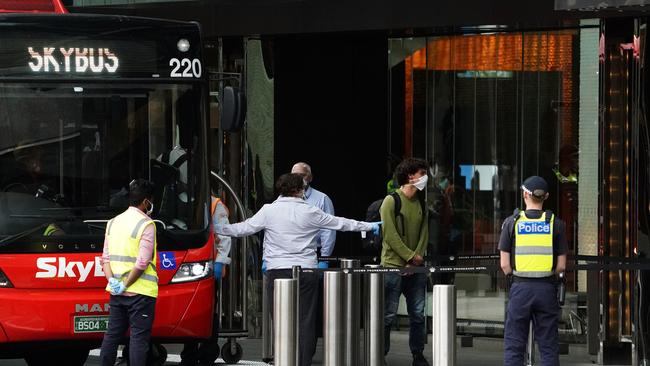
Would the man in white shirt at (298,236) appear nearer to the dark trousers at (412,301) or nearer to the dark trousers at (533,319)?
the dark trousers at (412,301)

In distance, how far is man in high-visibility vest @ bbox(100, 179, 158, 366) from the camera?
11742 millimetres

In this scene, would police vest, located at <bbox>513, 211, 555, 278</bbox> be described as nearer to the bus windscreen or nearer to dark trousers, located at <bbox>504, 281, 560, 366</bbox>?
dark trousers, located at <bbox>504, 281, 560, 366</bbox>

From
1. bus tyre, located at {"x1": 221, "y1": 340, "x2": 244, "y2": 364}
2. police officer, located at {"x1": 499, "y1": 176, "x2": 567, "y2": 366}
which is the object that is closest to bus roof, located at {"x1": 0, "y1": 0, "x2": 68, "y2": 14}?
bus tyre, located at {"x1": 221, "y1": 340, "x2": 244, "y2": 364}

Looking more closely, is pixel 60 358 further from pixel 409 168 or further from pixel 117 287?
pixel 409 168

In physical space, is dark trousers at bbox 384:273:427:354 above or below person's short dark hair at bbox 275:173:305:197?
below

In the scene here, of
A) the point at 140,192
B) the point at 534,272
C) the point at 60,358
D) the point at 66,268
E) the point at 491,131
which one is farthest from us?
the point at 491,131

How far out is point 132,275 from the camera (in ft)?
38.3

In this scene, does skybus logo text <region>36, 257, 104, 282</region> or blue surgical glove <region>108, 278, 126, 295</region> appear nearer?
blue surgical glove <region>108, 278, 126, 295</region>

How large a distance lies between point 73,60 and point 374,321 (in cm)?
309

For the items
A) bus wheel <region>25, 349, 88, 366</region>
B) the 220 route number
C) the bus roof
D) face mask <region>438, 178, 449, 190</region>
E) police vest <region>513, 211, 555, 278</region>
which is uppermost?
the bus roof

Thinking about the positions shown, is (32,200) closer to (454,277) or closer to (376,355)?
(376,355)

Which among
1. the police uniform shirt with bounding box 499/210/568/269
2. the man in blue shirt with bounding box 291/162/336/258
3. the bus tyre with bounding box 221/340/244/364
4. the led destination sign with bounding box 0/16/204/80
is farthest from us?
the bus tyre with bounding box 221/340/244/364

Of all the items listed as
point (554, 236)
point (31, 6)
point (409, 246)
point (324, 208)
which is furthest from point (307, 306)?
point (31, 6)

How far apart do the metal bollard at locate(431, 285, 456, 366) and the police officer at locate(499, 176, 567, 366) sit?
0.41m
